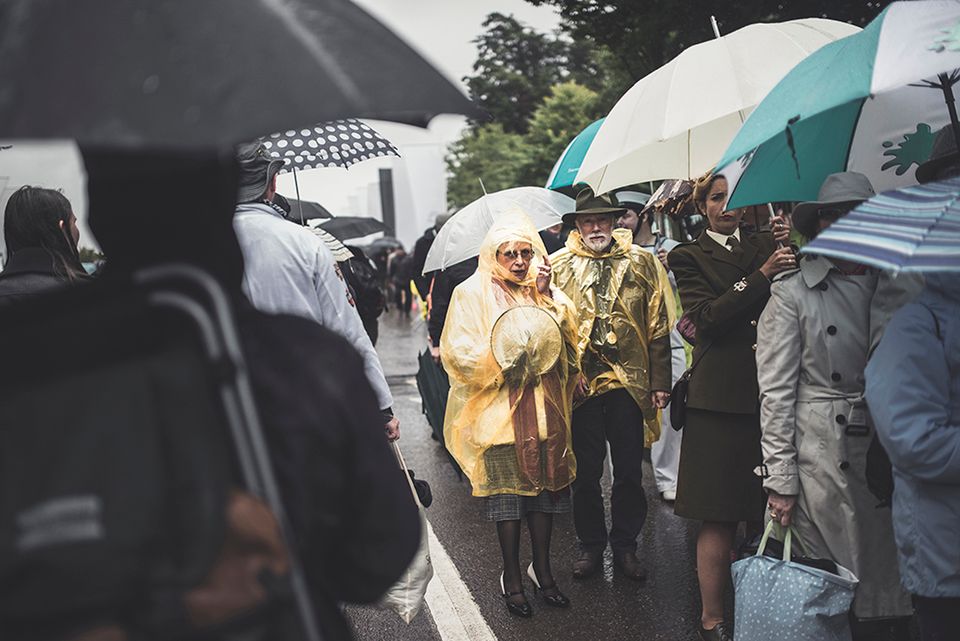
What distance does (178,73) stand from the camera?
4.64 feet

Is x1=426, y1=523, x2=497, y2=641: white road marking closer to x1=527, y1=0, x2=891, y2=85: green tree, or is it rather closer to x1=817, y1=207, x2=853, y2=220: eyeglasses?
x1=817, y1=207, x2=853, y2=220: eyeglasses

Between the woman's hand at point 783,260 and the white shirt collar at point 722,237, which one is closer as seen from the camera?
the woman's hand at point 783,260

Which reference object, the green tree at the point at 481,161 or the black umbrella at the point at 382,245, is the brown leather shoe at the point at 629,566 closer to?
the black umbrella at the point at 382,245

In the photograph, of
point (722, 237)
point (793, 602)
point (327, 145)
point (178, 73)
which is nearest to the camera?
point (178, 73)

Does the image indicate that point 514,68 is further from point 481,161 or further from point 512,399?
point 512,399

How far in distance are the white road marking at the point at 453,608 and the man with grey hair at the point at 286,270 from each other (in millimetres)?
1288

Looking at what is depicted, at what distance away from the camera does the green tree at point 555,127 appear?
31500mm

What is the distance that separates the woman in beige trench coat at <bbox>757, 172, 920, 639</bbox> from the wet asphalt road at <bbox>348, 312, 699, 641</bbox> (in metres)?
1.17

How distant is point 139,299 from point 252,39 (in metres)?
0.44

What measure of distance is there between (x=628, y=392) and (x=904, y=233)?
320cm

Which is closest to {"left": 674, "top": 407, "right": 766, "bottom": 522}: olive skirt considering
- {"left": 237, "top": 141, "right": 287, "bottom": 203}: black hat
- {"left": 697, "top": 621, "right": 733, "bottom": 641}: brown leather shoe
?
{"left": 697, "top": 621, "right": 733, "bottom": 641}: brown leather shoe

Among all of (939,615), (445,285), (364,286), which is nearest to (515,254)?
(445,285)

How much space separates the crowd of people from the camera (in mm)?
1868

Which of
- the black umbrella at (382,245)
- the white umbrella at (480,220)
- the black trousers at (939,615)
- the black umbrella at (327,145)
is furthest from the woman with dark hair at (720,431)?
the black umbrella at (382,245)
